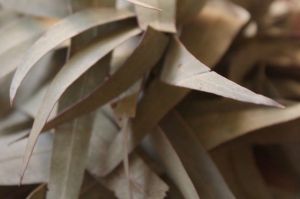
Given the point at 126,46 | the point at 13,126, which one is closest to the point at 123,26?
the point at 126,46

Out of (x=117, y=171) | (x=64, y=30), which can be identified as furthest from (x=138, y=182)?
(x=64, y=30)

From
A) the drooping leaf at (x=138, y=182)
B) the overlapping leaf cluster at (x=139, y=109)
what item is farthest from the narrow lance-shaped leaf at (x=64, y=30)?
the drooping leaf at (x=138, y=182)

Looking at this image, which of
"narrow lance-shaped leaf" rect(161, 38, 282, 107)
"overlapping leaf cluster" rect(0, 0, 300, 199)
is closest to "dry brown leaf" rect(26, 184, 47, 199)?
"overlapping leaf cluster" rect(0, 0, 300, 199)

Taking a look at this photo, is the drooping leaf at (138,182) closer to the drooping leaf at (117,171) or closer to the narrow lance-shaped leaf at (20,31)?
the drooping leaf at (117,171)

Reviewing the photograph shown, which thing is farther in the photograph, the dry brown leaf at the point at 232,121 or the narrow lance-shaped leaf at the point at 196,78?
the dry brown leaf at the point at 232,121

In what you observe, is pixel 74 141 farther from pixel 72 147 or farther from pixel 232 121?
pixel 232 121

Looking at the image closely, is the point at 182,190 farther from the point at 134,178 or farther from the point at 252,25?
the point at 252,25
